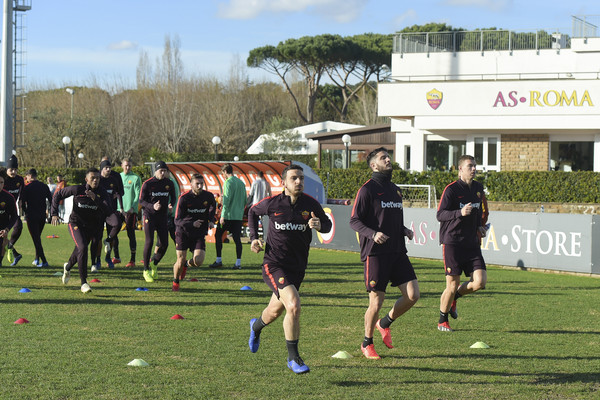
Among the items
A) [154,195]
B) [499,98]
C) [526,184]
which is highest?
[499,98]

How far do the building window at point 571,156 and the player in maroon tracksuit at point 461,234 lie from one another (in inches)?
1115

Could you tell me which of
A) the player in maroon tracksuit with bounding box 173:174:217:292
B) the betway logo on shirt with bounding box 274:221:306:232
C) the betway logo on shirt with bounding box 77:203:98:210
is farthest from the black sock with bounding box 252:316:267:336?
the betway logo on shirt with bounding box 77:203:98:210

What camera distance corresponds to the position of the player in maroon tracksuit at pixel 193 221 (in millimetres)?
12086

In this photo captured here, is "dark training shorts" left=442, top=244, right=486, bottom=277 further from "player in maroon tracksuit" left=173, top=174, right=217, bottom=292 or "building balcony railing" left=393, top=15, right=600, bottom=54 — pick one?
"building balcony railing" left=393, top=15, right=600, bottom=54

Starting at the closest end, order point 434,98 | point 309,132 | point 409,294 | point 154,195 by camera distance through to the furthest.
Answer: point 409,294 → point 154,195 → point 434,98 → point 309,132

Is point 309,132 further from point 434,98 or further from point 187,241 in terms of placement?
point 187,241

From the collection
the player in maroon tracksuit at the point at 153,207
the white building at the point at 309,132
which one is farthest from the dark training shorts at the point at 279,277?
the white building at the point at 309,132

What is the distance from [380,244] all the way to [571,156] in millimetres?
30714

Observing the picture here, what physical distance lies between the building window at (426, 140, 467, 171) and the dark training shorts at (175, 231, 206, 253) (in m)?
26.3

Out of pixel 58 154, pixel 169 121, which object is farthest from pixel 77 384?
pixel 169 121

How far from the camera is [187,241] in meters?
12.1

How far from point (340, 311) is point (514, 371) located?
382 cm

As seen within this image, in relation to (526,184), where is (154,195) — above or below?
below

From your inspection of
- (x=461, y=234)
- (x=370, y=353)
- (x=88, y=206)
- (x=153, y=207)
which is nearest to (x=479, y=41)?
(x=153, y=207)
